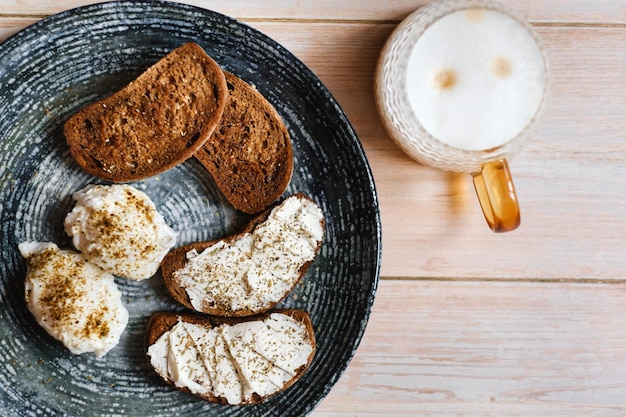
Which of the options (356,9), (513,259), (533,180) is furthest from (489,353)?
(356,9)

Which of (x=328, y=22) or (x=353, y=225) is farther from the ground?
(x=328, y=22)

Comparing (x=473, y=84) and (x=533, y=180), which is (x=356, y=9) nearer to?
(x=473, y=84)

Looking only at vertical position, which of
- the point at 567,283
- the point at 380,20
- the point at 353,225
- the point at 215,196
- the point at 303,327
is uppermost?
the point at 380,20

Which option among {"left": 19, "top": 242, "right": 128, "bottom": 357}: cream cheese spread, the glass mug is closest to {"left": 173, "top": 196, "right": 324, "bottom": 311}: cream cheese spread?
{"left": 19, "top": 242, "right": 128, "bottom": 357}: cream cheese spread

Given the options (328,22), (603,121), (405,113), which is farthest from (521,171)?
(328,22)

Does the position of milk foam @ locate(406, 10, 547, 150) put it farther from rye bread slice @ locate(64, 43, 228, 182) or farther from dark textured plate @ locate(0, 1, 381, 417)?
rye bread slice @ locate(64, 43, 228, 182)

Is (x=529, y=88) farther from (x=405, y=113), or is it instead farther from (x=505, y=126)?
(x=405, y=113)

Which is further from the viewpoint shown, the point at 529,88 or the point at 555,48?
the point at 555,48

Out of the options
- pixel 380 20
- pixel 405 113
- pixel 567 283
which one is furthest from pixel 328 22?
pixel 567 283
